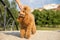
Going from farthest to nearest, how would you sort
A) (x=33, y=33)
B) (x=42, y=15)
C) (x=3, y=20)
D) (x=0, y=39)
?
(x=42, y=15) → (x=3, y=20) → (x=33, y=33) → (x=0, y=39)

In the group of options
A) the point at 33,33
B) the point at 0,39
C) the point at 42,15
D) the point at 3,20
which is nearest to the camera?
the point at 0,39

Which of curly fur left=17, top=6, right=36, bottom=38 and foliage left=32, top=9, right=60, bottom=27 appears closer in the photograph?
curly fur left=17, top=6, right=36, bottom=38

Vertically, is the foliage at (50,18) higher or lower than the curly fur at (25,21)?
lower

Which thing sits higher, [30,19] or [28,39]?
[30,19]

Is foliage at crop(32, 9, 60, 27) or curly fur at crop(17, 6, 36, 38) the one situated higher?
curly fur at crop(17, 6, 36, 38)

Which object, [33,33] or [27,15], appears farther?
[33,33]

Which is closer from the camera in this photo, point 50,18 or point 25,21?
point 25,21

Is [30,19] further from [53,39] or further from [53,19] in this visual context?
[53,19]

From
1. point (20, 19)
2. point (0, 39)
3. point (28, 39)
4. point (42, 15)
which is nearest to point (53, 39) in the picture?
point (28, 39)

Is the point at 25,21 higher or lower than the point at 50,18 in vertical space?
higher

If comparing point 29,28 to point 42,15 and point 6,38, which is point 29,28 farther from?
point 42,15

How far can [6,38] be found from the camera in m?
2.30

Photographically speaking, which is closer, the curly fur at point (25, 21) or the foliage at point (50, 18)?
the curly fur at point (25, 21)

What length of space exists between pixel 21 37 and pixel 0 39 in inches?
9.9
